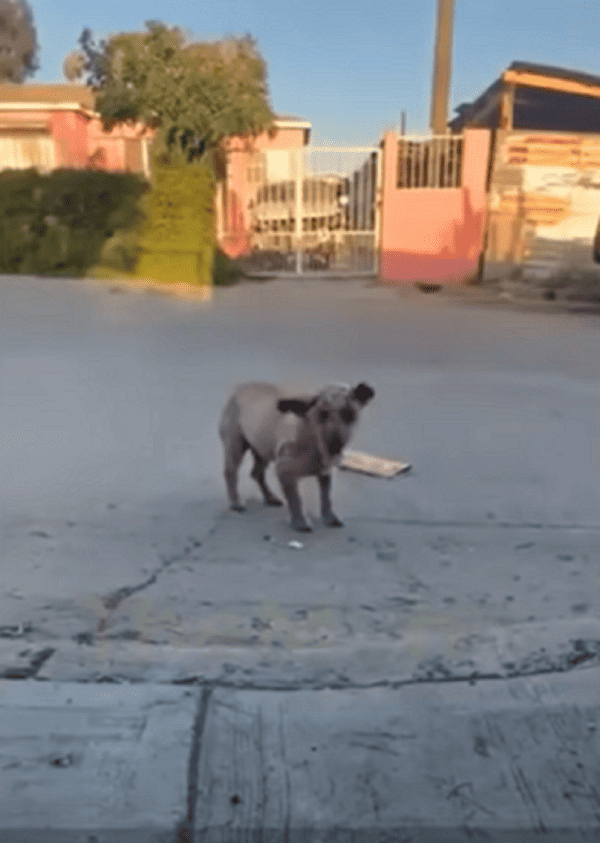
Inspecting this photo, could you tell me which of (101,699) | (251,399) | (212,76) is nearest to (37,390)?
(251,399)

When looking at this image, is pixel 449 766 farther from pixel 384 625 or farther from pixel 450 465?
pixel 450 465

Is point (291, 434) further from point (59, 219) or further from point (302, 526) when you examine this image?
point (59, 219)

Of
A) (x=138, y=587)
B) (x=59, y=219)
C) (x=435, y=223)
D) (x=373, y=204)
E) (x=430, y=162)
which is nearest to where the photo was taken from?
(x=138, y=587)

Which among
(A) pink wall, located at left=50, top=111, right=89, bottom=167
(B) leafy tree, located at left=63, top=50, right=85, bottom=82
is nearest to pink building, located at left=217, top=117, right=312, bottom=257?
(A) pink wall, located at left=50, top=111, right=89, bottom=167

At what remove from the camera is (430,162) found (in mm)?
13781

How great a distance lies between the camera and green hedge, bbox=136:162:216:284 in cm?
1223

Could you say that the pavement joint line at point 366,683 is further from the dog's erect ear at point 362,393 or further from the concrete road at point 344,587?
the dog's erect ear at point 362,393

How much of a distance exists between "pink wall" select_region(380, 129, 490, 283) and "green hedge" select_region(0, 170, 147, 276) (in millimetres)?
5077

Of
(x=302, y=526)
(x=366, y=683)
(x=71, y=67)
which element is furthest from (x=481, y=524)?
(x=71, y=67)

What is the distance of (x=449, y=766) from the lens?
1661mm

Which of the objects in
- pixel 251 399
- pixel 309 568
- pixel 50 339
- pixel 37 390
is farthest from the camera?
pixel 50 339

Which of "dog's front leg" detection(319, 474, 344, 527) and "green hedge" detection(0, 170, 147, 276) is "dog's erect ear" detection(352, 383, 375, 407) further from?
"green hedge" detection(0, 170, 147, 276)

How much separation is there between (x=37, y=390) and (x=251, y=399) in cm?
313

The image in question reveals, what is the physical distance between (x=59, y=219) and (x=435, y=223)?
7316 mm
